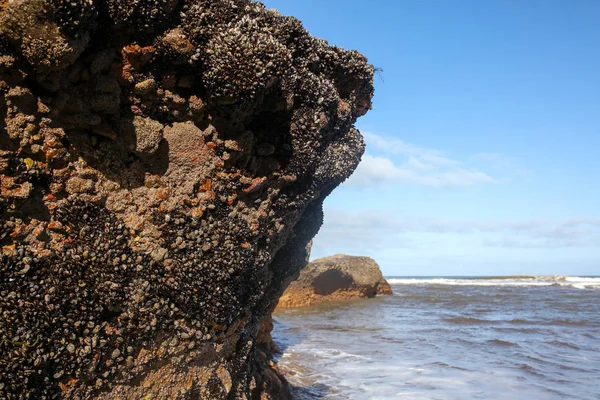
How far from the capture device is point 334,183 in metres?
4.12

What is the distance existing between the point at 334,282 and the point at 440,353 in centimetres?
900

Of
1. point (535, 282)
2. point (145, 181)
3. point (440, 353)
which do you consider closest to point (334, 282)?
point (440, 353)

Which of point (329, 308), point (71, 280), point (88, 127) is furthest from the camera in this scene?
point (329, 308)

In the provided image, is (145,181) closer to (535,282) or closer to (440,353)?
(440,353)

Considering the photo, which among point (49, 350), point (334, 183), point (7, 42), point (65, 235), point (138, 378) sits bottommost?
point (138, 378)

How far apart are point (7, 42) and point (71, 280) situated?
136 centimetres

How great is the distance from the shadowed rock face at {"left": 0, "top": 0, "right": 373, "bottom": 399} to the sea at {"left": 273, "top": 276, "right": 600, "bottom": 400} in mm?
2825

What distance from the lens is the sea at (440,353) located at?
19.2 ft

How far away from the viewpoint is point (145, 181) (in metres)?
3.02

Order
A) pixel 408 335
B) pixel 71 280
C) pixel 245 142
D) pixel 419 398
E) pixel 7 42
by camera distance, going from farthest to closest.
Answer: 1. pixel 408 335
2. pixel 419 398
3. pixel 245 142
4. pixel 71 280
5. pixel 7 42

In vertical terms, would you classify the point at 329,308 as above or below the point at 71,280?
below

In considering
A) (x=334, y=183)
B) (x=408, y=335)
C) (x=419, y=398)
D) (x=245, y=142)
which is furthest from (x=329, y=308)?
(x=245, y=142)

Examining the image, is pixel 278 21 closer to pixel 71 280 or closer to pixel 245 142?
pixel 245 142

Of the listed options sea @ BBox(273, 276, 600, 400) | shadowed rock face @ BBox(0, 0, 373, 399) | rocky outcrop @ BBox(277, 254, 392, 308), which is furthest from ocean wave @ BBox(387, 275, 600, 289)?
shadowed rock face @ BBox(0, 0, 373, 399)
